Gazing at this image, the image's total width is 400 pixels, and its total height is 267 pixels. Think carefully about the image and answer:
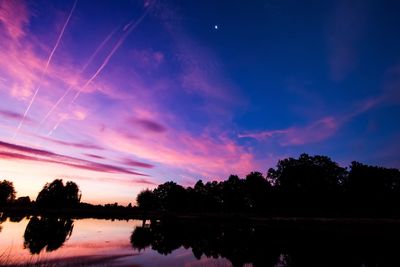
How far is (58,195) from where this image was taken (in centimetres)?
15588

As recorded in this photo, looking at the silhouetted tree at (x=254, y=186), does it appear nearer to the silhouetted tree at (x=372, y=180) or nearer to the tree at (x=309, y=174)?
the tree at (x=309, y=174)

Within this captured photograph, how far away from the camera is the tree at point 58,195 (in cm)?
15289

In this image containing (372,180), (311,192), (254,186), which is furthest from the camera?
(254,186)

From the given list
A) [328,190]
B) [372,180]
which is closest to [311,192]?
Result: [328,190]

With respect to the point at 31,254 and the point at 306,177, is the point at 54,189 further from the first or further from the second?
the point at 31,254

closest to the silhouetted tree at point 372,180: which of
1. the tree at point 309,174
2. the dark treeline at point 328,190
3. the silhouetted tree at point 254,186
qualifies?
the dark treeline at point 328,190

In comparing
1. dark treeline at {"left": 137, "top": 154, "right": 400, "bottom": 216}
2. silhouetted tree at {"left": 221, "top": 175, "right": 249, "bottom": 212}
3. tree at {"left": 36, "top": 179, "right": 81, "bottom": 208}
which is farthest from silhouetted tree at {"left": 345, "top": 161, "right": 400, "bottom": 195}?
tree at {"left": 36, "top": 179, "right": 81, "bottom": 208}

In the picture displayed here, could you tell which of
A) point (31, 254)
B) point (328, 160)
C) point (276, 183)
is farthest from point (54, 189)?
point (31, 254)

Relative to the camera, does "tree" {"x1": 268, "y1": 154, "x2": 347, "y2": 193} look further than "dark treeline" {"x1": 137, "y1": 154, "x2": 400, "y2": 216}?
Yes

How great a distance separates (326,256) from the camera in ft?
91.4

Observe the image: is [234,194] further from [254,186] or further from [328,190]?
[328,190]

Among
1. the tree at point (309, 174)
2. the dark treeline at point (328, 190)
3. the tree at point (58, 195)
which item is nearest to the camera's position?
the dark treeline at point (328, 190)

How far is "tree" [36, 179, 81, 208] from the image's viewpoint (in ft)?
502

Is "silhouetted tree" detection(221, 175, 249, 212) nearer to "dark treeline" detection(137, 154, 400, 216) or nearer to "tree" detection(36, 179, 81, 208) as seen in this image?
"dark treeline" detection(137, 154, 400, 216)
